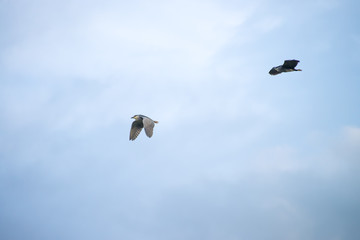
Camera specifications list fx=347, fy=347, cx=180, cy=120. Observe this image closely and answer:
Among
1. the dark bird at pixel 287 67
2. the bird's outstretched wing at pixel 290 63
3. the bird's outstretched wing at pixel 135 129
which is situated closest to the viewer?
the bird's outstretched wing at pixel 135 129

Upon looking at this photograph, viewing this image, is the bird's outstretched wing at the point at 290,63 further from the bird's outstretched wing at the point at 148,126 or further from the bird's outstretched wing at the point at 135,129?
the bird's outstretched wing at the point at 135,129

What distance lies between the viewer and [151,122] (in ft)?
103

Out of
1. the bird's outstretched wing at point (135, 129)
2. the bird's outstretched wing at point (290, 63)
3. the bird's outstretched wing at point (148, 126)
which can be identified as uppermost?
the bird's outstretched wing at point (290, 63)

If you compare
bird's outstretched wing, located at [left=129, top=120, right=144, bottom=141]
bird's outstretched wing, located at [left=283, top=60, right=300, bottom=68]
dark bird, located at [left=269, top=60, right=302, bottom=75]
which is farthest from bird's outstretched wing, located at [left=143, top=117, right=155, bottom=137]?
bird's outstretched wing, located at [left=283, top=60, right=300, bottom=68]

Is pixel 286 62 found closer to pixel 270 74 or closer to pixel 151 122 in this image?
pixel 270 74

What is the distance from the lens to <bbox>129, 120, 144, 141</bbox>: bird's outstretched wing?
1362 inches

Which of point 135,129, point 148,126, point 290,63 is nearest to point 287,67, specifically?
point 290,63

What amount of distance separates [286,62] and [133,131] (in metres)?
17.9

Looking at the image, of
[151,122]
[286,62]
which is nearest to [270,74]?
[286,62]

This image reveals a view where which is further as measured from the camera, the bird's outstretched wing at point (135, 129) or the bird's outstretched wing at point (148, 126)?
the bird's outstretched wing at point (135, 129)

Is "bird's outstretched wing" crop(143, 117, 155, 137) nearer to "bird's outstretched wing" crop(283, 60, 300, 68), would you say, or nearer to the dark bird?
the dark bird

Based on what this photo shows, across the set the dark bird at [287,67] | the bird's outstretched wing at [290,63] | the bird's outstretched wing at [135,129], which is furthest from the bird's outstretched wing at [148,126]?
the bird's outstretched wing at [290,63]

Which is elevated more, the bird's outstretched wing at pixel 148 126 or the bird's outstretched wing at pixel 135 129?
the bird's outstretched wing at pixel 135 129

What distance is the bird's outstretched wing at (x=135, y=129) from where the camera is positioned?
3459 cm
